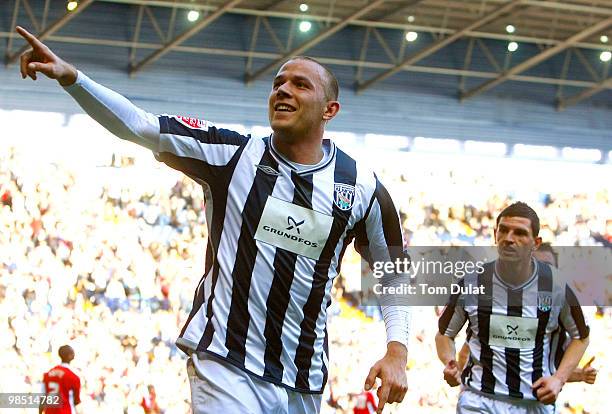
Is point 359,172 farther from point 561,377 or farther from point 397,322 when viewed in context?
point 561,377

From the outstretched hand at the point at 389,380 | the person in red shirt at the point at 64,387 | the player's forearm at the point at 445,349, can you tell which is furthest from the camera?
the person in red shirt at the point at 64,387

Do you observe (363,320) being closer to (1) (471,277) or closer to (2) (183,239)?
(2) (183,239)

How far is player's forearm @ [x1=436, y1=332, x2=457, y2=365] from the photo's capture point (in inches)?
261

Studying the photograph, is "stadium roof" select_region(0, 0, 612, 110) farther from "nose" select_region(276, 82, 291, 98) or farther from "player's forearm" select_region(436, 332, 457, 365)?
"nose" select_region(276, 82, 291, 98)

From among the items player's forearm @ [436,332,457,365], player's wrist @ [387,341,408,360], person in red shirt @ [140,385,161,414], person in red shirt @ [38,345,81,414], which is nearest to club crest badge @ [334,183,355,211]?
player's wrist @ [387,341,408,360]

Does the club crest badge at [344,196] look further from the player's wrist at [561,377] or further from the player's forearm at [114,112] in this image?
the player's wrist at [561,377]

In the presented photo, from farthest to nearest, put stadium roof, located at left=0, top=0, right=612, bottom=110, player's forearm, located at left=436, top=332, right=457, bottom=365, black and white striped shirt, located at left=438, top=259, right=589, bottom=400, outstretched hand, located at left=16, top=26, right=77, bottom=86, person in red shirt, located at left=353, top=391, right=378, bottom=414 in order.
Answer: stadium roof, located at left=0, top=0, right=612, bottom=110 → person in red shirt, located at left=353, top=391, right=378, bottom=414 → player's forearm, located at left=436, top=332, right=457, bottom=365 → black and white striped shirt, located at left=438, top=259, right=589, bottom=400 → outstretched hand, located at left=16, top=26, right=77, bottom=86

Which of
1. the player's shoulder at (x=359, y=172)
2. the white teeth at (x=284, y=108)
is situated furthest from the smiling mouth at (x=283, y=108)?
the player's shoulder at (x=359, y=172)

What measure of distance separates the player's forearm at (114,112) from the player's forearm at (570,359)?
3392mm

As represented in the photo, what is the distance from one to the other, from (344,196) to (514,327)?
2787 millimetres

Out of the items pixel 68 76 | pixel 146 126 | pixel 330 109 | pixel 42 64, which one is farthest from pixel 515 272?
pixel 42 64

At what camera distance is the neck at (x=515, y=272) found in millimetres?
6477

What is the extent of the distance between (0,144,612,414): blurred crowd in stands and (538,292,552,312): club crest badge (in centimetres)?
1093

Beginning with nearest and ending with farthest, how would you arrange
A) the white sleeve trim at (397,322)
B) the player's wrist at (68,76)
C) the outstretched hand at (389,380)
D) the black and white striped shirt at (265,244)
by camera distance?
1. the player's wrist at (68,76)
2. the outstretched hand at (389,380)
3. the black and white striped shirt at (265,244)
4. the white sleeve trim at (397,322)
